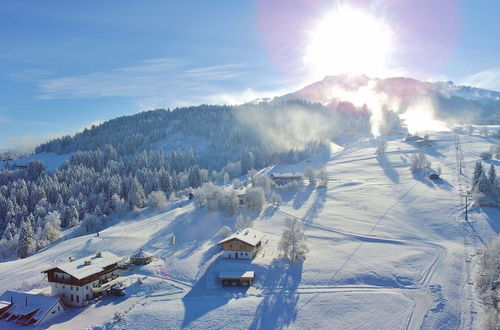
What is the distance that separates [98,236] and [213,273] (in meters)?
31.0

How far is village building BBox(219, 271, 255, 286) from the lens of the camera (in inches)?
Answer: 1705

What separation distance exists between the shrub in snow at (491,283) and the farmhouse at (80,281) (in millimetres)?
43247

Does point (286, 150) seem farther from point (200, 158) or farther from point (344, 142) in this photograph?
point (200, 158)

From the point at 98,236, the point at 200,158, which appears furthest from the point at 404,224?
the point at 200,158

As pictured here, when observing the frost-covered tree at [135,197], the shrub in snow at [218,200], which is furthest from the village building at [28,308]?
the frost-covered tree at [135,197]

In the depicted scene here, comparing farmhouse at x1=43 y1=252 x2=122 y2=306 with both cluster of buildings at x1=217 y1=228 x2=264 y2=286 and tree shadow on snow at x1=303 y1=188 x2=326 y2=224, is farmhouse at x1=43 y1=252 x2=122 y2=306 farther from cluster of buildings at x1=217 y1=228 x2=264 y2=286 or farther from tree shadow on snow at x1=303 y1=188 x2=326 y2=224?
tree shadow on snow at x1=303 y1=188 x2=326 y2=224

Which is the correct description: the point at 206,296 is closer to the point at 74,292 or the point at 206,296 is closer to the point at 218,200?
the point at 74,292

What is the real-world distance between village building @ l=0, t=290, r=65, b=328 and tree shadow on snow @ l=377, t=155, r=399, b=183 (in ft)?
268

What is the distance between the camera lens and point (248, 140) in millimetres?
192250

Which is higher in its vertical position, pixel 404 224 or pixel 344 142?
pixel 344 142

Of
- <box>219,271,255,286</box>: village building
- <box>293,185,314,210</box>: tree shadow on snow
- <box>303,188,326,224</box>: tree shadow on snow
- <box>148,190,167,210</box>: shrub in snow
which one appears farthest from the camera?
<box>148,190,167,210</box>: shrub in snow

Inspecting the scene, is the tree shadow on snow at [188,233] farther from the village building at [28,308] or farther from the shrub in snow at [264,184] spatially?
the village building at [28,308]

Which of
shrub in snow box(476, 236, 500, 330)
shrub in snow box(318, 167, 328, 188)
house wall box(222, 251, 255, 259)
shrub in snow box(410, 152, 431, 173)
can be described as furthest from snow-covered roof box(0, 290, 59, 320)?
shrub in snow box(410, 152, 431, 173)

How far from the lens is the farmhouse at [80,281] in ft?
139
